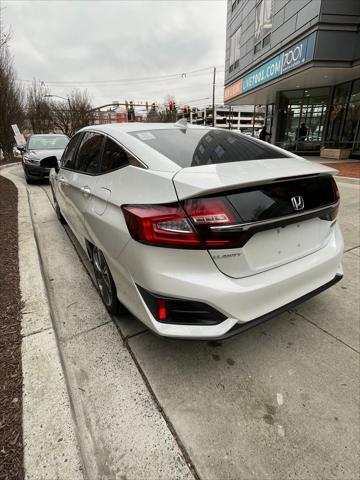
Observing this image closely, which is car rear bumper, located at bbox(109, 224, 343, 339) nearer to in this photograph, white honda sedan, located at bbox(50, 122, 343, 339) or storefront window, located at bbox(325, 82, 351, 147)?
white honda sedan, located at bbox(50, 122, 343, 339)

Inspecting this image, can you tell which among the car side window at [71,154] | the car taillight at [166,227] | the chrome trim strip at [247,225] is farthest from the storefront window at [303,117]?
the car taillight at [166,227]

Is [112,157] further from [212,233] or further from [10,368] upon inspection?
[10,368]

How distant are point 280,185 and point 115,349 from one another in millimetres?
1656

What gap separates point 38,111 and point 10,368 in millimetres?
26671

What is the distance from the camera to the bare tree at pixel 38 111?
22.4 meters

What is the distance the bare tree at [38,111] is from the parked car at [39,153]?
50.0 ft

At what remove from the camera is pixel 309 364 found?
2.02 metres

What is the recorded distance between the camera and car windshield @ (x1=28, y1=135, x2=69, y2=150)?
31.0 ft

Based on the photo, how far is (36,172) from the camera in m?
8.48

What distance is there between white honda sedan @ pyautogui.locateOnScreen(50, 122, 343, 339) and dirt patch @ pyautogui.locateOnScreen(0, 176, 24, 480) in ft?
2.72

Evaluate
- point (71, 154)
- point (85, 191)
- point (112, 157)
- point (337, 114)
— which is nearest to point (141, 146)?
point (112, 157)

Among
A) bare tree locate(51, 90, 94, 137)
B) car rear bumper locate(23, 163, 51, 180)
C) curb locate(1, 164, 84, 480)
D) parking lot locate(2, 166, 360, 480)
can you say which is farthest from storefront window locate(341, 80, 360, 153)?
bare tree locate(51, 90, 94, 137)

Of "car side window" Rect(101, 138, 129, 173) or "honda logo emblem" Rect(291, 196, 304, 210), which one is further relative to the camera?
"car side window" Rect(101, 138, 129, 173)

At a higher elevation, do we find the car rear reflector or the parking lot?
the car rear reflector
